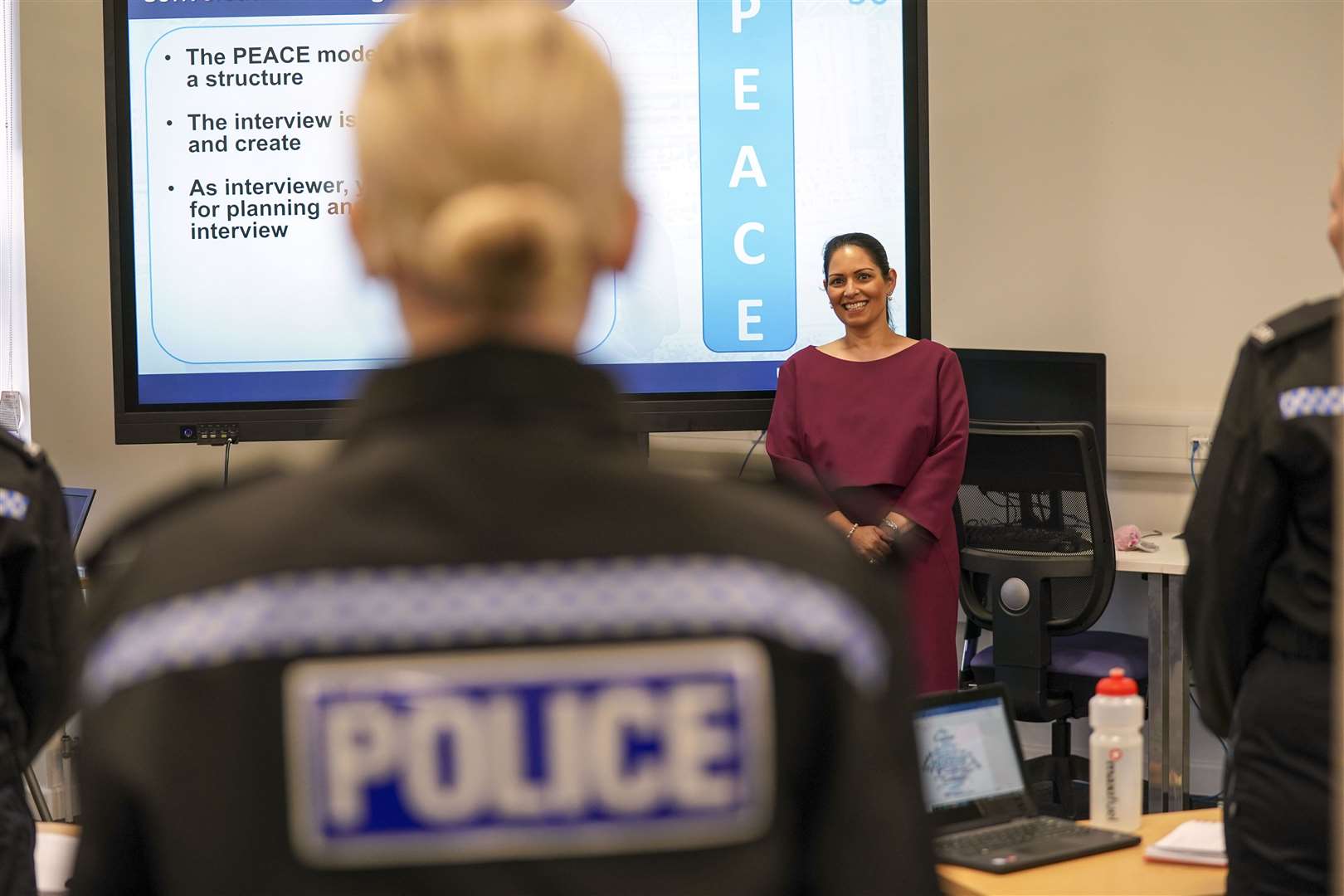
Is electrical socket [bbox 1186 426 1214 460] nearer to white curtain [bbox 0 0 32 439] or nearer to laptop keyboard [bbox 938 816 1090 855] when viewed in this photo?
laptop keyboard [bbox 938 816 1090 855]

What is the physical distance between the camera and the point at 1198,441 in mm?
4602

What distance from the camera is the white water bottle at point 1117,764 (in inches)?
85.7

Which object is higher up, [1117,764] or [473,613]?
[473,613]

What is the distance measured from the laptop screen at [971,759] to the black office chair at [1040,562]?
1.79 m

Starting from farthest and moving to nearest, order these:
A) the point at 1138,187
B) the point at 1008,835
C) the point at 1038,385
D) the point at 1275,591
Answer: the point at 1138,187 < the point at 1038,385 < the point at 1008,835 < the point at 1275,591

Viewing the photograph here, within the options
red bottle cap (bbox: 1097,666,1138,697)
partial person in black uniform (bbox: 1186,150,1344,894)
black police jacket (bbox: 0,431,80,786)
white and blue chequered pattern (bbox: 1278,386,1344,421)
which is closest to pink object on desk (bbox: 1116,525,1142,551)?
red bottle cap (bbox: 1097,666,1138,697)

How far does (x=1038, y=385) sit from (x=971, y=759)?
8.42 ft

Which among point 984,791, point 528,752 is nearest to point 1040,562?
point 984,791

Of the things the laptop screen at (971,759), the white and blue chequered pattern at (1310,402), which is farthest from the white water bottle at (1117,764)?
the white and blue chequered pattern at (1310,402)

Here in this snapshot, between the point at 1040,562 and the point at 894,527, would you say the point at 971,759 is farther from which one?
the point at 1040,562

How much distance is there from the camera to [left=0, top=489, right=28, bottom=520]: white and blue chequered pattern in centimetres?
210

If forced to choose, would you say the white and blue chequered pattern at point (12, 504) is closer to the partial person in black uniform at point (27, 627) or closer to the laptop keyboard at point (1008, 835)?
the partial person in black uniform at point (27, 627)

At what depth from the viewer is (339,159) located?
397 cm

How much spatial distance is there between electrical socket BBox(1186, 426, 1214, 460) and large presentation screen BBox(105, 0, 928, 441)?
1157mm
